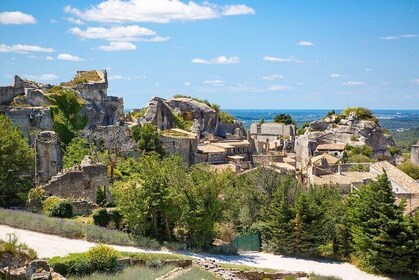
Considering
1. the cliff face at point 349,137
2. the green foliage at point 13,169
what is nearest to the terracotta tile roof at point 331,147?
the cliff face at point 349,137

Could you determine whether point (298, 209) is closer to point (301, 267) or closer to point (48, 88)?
point (301, 267)

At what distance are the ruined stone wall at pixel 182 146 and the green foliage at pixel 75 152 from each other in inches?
451

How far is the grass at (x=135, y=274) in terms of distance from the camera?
74.9 feet

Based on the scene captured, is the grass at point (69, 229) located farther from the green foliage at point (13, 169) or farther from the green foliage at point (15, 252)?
the green foliage at point (15, 252)

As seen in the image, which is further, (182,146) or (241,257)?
(182,146)

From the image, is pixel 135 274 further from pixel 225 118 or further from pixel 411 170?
pixel 225 118

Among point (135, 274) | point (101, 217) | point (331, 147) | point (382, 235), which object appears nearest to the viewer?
point (135, 274)

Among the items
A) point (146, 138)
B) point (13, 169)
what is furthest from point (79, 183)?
point (146, 138)

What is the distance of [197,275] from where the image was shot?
2467 centimetres

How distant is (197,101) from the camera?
81312mm

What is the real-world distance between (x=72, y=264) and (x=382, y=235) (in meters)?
16.4

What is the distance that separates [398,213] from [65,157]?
92.2 ft

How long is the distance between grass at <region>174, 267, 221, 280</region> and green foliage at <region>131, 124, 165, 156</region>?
31.5 meters

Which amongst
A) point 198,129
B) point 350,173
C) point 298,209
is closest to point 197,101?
point 198,129
